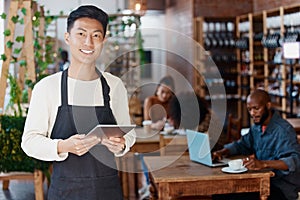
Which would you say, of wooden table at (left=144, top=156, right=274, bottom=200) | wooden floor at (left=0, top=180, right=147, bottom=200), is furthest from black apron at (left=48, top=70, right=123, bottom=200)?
wooden floor at (left=0, top=180, right=147, bottom=200)

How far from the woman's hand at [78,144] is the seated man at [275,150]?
1673 millimetres

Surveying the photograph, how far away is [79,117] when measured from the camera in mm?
2281

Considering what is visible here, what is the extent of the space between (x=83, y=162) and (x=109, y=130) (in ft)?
0.83

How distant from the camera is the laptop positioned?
A: 12.0ft

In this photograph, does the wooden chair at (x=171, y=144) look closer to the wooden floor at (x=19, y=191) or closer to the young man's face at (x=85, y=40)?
the wooden floor at (x=19, y=191)

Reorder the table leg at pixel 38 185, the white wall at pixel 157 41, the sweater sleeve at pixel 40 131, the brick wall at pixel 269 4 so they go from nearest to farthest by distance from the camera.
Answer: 1. the sweater sleeve at pixel 40 131
2. the table leg at pixel 38 185
3. the brick wall at pixel 269 4
4. the white wall at pixel 157 41

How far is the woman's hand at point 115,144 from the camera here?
2.21 meters

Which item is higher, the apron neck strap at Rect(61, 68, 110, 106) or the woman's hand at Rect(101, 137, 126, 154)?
the apron neck strap at Rect(61, 68, 110, 106)

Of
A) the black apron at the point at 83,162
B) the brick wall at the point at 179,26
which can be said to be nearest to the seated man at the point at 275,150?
the black apron at the point at 83,162

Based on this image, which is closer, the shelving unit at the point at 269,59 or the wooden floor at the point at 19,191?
the wooden floor at the point at 19,191

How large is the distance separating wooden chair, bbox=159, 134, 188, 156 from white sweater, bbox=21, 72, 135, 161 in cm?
269

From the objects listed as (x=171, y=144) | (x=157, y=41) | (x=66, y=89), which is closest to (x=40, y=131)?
(x=66, y=89)

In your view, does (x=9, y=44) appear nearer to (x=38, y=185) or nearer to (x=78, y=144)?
(x=38, y=185)

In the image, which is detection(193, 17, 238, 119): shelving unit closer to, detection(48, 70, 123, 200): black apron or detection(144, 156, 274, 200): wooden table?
detection(144, 156, 274, 200): wooden table
